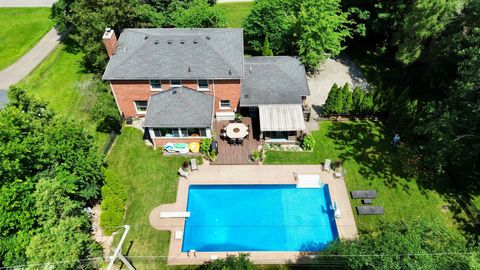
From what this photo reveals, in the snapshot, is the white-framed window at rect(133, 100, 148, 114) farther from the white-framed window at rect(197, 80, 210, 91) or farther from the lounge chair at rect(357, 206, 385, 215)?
the lounge chair at rect(357, 206, 385, 215)

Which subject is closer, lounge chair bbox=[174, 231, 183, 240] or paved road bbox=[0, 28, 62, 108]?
lounge chair bbox=[174, 231, 183, 240]

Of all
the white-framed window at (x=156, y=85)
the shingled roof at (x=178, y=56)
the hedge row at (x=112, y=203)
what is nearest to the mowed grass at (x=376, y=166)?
the shingled roof at (x=178, y=56)

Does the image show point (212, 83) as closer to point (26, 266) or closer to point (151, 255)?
point (151, 255)

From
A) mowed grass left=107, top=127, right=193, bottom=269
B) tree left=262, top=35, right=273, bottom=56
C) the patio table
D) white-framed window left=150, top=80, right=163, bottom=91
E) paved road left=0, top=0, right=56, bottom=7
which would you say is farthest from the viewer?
paved road left=0, top=0, right=56, bottom=7

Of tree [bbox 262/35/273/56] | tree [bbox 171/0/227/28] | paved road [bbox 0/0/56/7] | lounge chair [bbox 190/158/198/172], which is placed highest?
paved road [bbox 0/0/56/7]

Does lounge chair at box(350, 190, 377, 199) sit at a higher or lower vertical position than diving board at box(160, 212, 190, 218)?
higher

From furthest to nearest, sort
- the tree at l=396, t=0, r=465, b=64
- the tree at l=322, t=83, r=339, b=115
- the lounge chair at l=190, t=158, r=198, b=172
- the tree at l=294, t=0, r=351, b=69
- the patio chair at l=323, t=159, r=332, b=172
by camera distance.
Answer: the tree at l=294, t=0, r=351, b=69 → the tree at l=322, t=83, r=339, b=115 → the tree at l=396, t=0, r=465, b=64 → the patio chair at l=323, t=159, r=332, b=172 → the lounge chair at l=190, t=158, r=198, b=172

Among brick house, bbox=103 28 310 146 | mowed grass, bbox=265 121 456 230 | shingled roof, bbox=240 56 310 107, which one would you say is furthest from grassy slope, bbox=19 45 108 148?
mowed grass, bbox=265 121 456 230

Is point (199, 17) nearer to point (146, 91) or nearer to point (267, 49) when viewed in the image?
point (267, 49)
